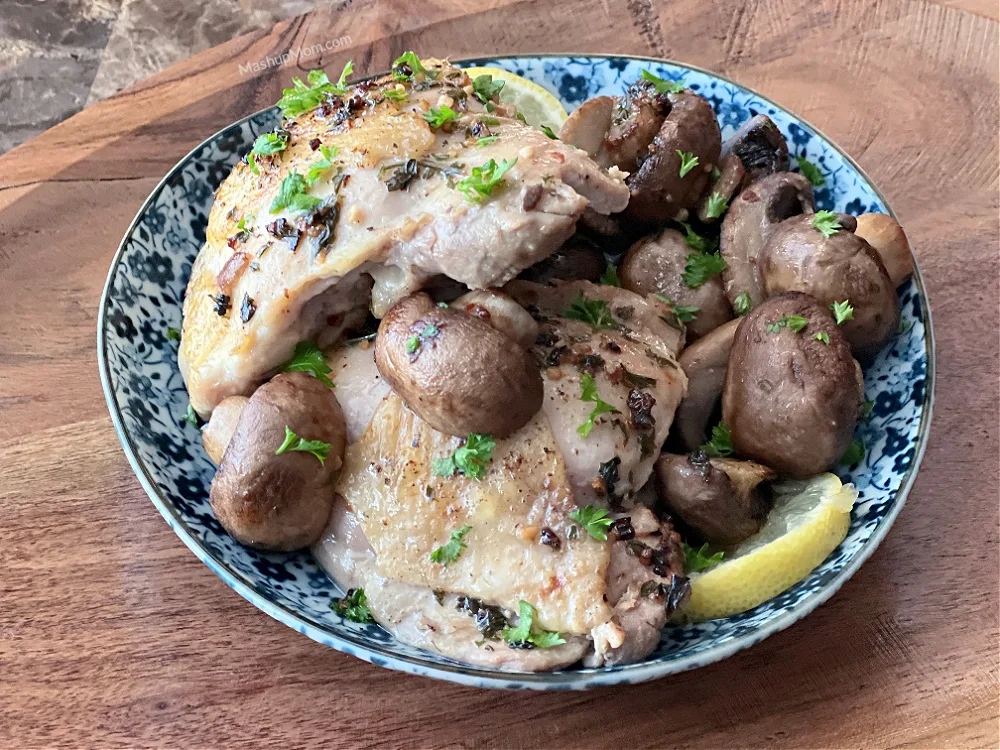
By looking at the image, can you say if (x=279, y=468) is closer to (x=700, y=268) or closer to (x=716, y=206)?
(x=700, y=268)

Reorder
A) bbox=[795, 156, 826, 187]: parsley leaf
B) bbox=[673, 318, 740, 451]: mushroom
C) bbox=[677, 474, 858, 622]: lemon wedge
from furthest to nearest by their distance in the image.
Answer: bbox=[795, 156, 826, 187]: parsley leaf < bbox=[673, 318, 740, 451]: mushroom < bbox=[677, 474, 858, 622]: lemon wedge

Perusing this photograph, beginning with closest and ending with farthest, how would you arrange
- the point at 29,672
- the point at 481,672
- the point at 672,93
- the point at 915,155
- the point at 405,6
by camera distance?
1. the point at 481,672
2. the point at 29,672
3. the point at 672,93
4. the point at 915,155
5. the point at 405,6

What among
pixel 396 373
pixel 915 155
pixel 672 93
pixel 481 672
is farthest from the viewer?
pixel 915 155

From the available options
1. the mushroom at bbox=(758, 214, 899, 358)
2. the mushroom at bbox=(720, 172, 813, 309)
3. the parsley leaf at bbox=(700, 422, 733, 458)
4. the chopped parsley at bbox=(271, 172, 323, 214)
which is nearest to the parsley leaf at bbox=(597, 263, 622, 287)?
the mushroom at bbox=(720, 172, 813, 309)

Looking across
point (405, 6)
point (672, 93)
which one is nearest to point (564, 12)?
point (405, 6)

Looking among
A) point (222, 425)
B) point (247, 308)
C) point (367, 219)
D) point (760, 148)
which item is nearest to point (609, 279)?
point (760, 148)

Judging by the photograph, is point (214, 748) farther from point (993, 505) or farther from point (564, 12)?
point (564, 12)

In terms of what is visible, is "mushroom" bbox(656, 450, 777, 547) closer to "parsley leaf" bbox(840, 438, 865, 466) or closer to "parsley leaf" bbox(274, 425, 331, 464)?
"parsley leaf" bbox(840, 438, 865, 466)
